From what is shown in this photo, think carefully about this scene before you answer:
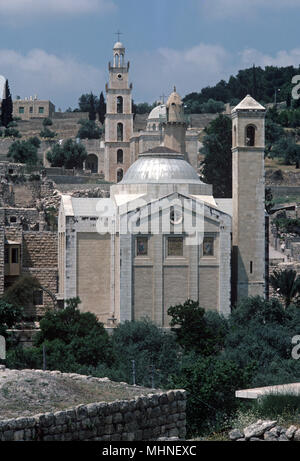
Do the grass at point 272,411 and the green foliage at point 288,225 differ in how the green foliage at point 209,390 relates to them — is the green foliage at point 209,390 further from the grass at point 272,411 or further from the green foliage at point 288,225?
the green foliage at point 288,225

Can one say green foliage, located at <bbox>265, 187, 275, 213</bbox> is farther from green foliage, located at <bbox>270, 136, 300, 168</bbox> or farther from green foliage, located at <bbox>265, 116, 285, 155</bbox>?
green foliage, located at <bbox>265, 116, 285, 155</bbox>

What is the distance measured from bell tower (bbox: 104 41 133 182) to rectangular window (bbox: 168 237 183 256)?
104ft

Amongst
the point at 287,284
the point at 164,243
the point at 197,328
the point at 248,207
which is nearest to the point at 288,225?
the point at 287,284

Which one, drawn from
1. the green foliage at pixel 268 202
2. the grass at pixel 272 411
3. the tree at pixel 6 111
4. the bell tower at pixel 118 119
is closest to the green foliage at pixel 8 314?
the grass at pixel 272 411

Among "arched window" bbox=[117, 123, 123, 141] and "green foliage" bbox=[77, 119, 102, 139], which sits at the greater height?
"green foliage" bbox=[77, 119, 102, 139]

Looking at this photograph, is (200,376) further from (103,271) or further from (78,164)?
(78,164)

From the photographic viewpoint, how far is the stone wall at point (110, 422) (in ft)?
44.1

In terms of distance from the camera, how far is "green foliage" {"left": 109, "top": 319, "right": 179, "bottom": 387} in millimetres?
27906

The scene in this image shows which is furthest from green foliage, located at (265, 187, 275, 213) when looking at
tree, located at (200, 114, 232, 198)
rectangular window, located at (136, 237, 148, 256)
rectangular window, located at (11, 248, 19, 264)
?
rectangular window, located at (136, 237, 148, 256)

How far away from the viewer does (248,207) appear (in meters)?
41.5

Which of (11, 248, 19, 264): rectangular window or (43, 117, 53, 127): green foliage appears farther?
(43, 117, 53, 127): green foliage

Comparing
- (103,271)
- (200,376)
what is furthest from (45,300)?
(200,376)

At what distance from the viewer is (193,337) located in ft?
118

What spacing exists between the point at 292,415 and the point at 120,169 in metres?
57.4
